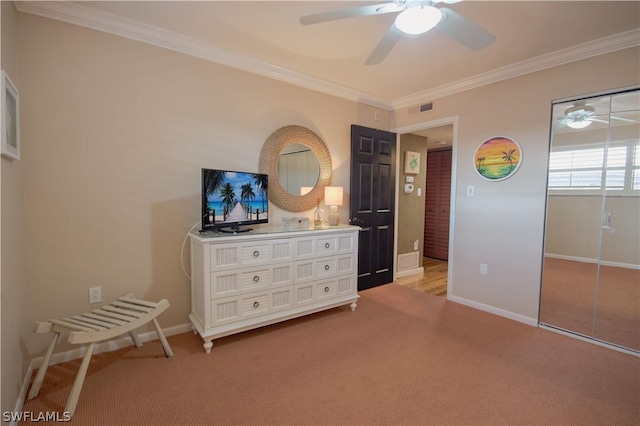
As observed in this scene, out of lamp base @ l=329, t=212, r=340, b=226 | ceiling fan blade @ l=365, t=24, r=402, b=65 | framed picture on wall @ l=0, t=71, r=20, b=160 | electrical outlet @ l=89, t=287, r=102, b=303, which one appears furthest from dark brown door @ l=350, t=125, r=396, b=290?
framed picture on wall @ l=0, t=71, r=20, b=160

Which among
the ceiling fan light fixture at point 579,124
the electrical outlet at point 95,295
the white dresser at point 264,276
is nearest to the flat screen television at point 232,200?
the white dresser at point 264,276

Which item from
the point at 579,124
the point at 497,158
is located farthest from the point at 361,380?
the point at 579,124

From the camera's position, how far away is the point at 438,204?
568 centimetres

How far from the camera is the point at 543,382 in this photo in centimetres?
196

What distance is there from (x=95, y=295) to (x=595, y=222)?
411 centimetres

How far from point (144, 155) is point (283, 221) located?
132 centimetres

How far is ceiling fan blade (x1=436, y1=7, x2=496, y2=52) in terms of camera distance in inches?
63.9

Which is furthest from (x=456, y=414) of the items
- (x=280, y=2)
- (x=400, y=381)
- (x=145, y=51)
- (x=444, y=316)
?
(x=145, y=51)

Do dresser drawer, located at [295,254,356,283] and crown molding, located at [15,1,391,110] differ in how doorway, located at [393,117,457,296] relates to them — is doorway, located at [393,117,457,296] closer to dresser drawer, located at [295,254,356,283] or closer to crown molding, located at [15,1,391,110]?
dresser drawer, located at [295,254,356,283]

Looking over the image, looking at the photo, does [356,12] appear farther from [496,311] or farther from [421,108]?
[496,311]

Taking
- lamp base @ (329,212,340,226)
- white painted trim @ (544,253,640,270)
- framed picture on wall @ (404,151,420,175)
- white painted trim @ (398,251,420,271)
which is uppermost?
framed picture on wall @ (404,151,420,175)

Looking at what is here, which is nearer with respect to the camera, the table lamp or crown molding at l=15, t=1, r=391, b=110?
crown molding at l=15, t=1, r=391, b=110

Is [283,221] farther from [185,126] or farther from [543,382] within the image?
[543,382]

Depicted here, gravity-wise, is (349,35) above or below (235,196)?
above
